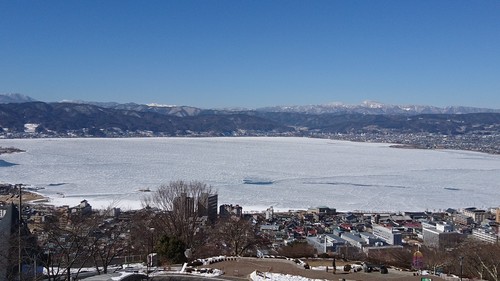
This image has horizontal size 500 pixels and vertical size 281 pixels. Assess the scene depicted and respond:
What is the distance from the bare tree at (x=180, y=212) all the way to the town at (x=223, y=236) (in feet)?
0.09

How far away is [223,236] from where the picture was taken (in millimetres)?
12023

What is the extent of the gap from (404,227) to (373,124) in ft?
281

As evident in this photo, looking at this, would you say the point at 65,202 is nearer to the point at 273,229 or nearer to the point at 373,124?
the point at 273,229

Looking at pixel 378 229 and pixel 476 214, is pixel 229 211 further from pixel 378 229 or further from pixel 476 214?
pixel 476 214

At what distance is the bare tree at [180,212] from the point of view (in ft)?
36.6

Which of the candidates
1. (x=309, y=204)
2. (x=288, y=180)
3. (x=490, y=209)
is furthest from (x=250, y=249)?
(x=288, y=180)

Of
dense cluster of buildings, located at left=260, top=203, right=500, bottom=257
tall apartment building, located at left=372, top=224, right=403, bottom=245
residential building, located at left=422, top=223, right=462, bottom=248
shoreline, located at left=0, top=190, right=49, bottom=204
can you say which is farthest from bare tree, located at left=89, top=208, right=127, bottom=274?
residential building, located at left=422, top=223, right=462, bottom=248

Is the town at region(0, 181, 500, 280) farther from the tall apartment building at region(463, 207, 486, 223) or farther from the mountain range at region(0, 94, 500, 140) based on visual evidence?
the mountain range at region(0, 94, 500, 140)

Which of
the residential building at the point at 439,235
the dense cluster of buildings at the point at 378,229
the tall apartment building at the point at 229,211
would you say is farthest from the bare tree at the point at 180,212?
the residential building at the point at 439,235

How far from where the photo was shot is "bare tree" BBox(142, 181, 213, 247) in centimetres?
1114

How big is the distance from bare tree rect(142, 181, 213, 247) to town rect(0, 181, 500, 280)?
0.09ft

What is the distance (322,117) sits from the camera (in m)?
122

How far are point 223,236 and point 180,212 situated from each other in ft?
3.81

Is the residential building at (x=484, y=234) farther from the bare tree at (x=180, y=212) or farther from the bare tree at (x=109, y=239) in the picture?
the bare tree at (x=109, y=239)
